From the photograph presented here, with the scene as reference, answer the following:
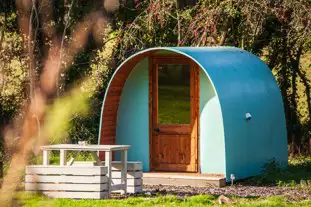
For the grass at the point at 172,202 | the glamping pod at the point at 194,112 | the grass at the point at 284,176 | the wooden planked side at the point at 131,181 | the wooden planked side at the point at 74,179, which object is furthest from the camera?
the glamping pod at the point at 194,112

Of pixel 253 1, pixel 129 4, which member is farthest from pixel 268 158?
pixel 129 4

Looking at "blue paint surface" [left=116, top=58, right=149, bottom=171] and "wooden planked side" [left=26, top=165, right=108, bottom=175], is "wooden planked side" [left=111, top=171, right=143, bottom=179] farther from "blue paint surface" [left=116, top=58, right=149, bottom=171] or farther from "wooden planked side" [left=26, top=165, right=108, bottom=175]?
"blue paint surface" [left=116, top=58, right=149, bottom=171]

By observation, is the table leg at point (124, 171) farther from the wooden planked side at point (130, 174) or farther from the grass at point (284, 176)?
the grass at point (284, 176)

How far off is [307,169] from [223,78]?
268 centimetres

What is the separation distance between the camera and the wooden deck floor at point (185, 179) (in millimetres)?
12078

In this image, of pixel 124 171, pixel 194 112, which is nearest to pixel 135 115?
pixel 194 112

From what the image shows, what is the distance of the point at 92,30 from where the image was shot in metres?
2.15

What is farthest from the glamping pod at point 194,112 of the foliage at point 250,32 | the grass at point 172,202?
the grass at point 172,202

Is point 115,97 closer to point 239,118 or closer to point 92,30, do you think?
point 239,118

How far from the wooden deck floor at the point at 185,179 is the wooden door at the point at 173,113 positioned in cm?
58

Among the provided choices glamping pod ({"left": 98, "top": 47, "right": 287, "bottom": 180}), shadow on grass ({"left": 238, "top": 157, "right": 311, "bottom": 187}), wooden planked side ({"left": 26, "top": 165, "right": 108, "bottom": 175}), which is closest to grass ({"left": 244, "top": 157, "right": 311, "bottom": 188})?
shadow on grass ({"left": 238, "top": 157, "right": 311, "bottom": 187})

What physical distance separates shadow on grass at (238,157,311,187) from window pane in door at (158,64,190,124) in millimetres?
1676

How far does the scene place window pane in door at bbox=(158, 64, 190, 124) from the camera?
43.9 ft

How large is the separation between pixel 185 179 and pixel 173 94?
6.13 feet
